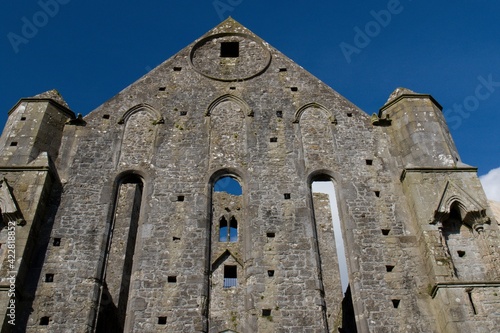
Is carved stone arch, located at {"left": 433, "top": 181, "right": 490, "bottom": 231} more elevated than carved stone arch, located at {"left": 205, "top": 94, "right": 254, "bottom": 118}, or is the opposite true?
carved stone arch, located at {"left": 205, "top": 94, "right": 254, "bottom": 118}

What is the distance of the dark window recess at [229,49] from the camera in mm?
15969

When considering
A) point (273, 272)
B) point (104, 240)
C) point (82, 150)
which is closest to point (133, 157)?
point (82, 150)

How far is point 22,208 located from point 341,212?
21.9ft

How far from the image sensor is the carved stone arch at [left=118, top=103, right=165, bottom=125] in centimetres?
1359

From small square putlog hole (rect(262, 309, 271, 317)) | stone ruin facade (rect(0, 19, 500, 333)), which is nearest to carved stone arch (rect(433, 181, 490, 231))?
stone ruin facade (rect(0, 19, 500, 333))

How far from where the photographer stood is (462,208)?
11.1 m

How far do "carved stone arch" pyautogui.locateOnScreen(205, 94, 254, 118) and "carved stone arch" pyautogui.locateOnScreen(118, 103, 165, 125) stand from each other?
121 cm

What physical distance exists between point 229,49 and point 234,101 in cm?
270

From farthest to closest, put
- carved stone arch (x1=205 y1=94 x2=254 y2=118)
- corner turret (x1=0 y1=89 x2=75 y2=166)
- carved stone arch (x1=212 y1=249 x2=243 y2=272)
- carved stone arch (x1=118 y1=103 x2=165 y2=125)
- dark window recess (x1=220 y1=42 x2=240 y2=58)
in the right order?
carved stone arch (x1=212 y1=249 x2=243 y2=272), dark window recess (x1=220 y1=42 x2=240 y2=58), carved stone arch (x1=205 y1=94 x2=254 y2=118), carved stone arch (x1=118 y1=103 x2=165 y2=125), corner turret (x1=0 y1=89 x2=75 y2=166)

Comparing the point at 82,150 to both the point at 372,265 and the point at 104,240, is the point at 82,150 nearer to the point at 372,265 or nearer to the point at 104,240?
the point at 104,240

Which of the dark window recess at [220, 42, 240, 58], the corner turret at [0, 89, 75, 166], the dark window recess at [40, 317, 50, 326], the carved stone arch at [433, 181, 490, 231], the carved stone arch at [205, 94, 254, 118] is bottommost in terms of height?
the dark window recess at [40, 317, 50, 326]

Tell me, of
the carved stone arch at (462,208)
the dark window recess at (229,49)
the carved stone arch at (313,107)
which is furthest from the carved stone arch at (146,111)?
the carved stone arch at (462,208)

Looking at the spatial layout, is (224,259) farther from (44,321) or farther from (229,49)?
(44,321)

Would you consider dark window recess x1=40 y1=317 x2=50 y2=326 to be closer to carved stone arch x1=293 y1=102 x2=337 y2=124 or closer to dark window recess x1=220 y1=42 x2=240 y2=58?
carved stone arch x1=293 y1=102 x2=337 y2=124
